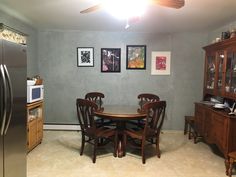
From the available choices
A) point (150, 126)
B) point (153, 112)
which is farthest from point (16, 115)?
point (150, 126)

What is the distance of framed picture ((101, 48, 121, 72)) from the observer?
4910 millimetres

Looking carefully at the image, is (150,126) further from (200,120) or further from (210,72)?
(210,72)

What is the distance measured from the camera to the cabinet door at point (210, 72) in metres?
4.18

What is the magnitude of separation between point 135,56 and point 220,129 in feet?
7.90

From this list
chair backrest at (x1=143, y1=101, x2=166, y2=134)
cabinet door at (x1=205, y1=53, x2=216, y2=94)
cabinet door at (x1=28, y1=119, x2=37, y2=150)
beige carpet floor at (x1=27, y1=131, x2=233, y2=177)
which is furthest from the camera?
cabinet door at (x1=205, y1=53, x2=216, y2=94)

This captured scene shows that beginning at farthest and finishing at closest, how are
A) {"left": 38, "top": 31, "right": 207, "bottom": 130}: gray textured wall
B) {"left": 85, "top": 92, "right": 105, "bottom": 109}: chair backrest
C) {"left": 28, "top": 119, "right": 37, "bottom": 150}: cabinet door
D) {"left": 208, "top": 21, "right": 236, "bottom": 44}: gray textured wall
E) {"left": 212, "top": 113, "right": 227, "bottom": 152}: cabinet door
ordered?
{"left": 38, "top": 31, "right": 207, "bottom": 130}: gray textured wall
{"left": 85, "top": 92, "right": 105, "bottom": 109}: chair backrest
{"left": 208, "top": 21, "right": 236, "bottom": 44}: gray textured wall
{"left": 28, "top": 119, "right": 37, "bottom": 150}: cabinet door
{"left": 212, "top": 113, "right": 227, "bottom": 152}: cabinet door

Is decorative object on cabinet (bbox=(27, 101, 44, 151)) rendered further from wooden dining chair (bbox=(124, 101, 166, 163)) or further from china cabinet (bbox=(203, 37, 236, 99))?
china cabinet (bbox=(203, 37, 236, 99))

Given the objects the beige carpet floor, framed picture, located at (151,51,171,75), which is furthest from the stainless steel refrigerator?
framed picture, located at (151,51,171,75)

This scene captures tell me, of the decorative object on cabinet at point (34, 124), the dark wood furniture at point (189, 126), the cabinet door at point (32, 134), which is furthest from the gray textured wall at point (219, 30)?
the cabinet door at point (32, 134)

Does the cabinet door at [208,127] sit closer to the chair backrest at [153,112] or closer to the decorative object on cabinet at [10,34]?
the chair backrest at [153,112]

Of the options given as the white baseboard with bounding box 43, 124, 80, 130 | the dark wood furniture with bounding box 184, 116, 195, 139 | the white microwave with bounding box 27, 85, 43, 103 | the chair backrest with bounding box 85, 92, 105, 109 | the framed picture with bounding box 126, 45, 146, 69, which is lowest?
the white baseboard with bounding box 43, 124, 80, 130

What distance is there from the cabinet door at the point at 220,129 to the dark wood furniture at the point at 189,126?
3.46 ft

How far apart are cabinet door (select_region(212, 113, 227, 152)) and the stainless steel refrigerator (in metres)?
2.63

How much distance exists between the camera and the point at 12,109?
2.18m
